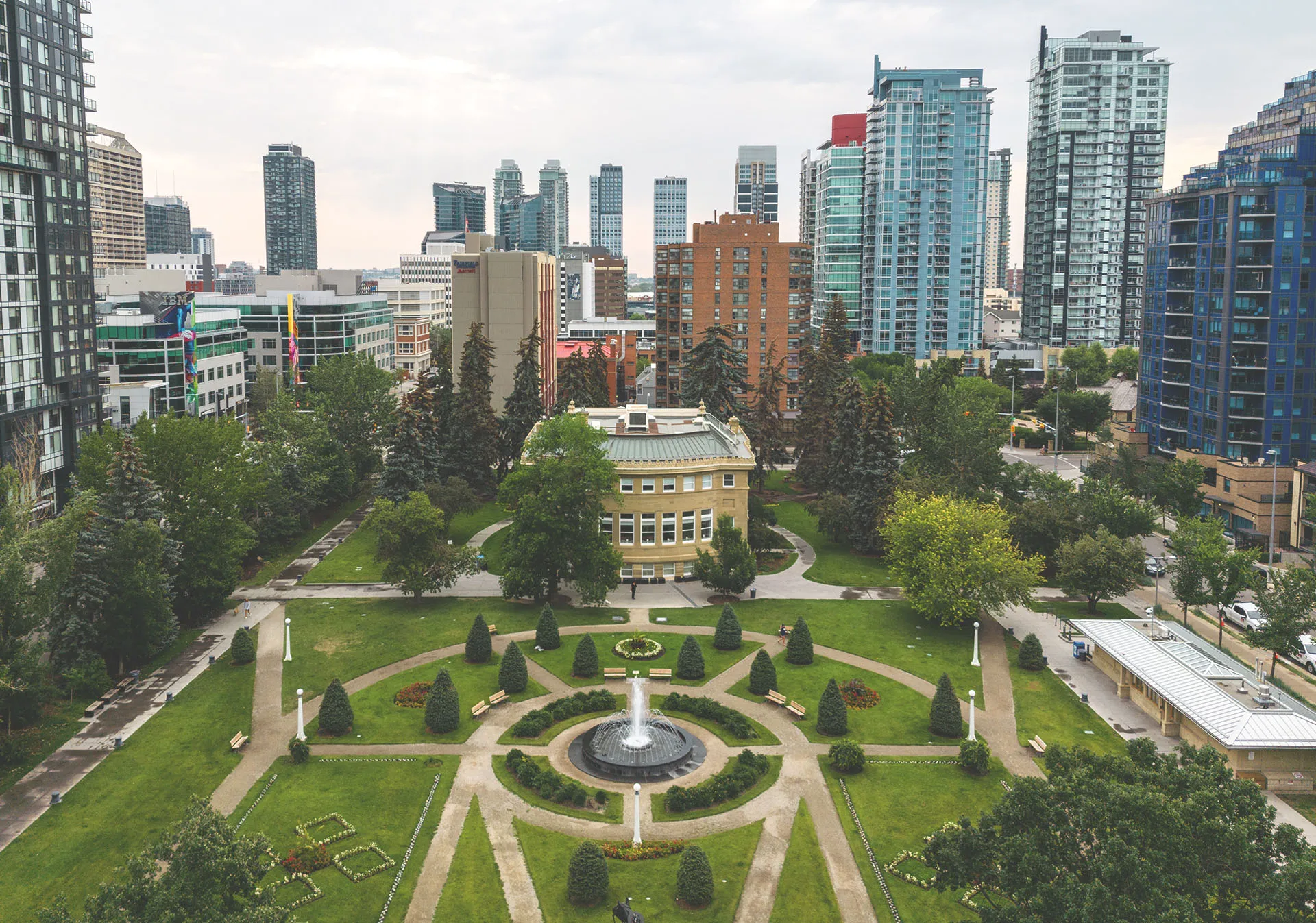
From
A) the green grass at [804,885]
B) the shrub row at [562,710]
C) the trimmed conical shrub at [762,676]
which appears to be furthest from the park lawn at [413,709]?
the green grass at [804,885]

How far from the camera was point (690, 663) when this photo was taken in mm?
54188

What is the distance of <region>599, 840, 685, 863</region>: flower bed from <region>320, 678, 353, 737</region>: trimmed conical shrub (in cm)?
1523

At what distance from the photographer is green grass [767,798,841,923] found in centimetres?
3444

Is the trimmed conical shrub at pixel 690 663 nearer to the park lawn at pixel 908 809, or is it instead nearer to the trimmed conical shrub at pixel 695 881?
the park lawn at pixel 908 809

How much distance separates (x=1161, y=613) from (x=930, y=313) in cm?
12521

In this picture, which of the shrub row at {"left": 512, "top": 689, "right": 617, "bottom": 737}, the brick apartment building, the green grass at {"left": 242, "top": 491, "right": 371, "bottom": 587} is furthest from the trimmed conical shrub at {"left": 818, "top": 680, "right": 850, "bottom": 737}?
the brick apartment building

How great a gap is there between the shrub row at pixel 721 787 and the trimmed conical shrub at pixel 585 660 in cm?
1216

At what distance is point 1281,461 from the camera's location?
88250mm

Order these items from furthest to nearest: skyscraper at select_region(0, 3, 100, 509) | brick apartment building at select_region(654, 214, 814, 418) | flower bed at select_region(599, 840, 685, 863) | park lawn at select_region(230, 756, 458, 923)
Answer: brick apartment building at select_region(654, 214, 814, 418) < skyscraper at select_region(0, 3, 100, 509) < flower bed at select_region(599, 840, 685, 863) < park lawn at select_region(230, 756, 458, 923)

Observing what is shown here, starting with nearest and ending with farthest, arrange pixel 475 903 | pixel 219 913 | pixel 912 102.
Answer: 1. pixel 219 913
2. pixel 475 903
3. pixel 912 102

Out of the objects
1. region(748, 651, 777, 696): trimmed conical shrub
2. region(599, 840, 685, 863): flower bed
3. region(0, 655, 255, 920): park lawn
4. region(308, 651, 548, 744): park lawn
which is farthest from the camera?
region(748, 651, 777, 696): trimmed conical shrub

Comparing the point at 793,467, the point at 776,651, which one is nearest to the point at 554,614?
the point at 776,651

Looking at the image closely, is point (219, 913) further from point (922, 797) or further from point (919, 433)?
point (919, 433)

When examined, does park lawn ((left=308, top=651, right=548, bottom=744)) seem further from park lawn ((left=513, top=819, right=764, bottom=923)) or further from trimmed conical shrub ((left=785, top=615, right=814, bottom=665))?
trimmed conical shrub ((left=785, top=615, right=814, bottom=665))
